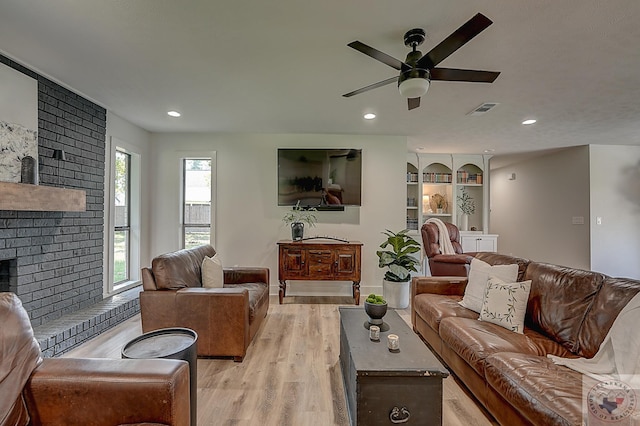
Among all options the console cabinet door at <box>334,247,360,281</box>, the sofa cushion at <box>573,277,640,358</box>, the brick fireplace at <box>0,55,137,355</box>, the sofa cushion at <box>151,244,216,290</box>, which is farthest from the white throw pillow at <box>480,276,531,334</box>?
the brick fireplace at <box>0,55,137,355</box>

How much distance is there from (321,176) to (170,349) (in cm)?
337

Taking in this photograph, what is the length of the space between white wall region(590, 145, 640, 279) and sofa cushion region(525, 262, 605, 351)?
4227 millimetres

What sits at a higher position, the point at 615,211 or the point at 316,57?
the point at 316,57

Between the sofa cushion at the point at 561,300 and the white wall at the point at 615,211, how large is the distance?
423 cm

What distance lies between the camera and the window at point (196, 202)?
4.91 m

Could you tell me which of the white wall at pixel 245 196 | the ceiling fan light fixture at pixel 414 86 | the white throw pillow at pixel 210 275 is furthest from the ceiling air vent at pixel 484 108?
the white throw pillow at pixel 210 275

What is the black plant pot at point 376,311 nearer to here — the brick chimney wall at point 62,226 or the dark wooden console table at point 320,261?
the dark wooden console table at point 320,261

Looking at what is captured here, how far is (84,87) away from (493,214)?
346 inches

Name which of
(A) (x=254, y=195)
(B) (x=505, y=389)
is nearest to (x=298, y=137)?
(A) (x=254, y=195)

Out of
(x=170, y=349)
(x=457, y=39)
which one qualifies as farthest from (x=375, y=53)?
(x=170, y=349)

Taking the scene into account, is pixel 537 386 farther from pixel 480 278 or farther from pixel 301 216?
pixel 301 216

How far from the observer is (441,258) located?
15.2 feet

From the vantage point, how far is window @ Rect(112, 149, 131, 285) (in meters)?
4.27

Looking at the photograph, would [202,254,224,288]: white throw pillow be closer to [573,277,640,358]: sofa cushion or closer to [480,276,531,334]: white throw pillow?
[480,276,531,334]: white throw pillow
